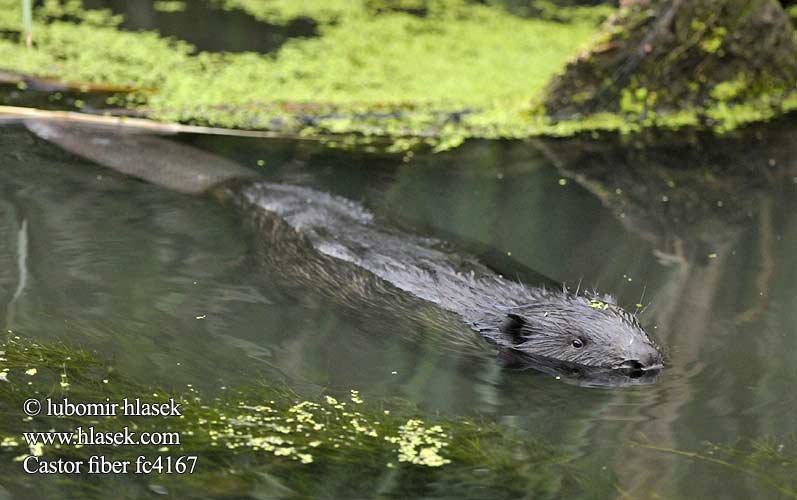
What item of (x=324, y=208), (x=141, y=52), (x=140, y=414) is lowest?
(x=140, y=414)

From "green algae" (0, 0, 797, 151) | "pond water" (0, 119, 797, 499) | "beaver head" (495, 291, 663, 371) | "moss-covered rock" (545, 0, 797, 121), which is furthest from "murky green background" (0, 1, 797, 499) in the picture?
"moss-covered rock" (545, 0, 797, 121)

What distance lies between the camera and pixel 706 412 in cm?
316

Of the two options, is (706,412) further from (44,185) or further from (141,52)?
(141,52)

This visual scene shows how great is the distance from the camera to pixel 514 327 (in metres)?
3.61

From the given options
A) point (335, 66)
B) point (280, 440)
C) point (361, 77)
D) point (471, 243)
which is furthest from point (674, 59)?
point (280, 440)

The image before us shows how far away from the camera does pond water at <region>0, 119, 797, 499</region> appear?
123 inches

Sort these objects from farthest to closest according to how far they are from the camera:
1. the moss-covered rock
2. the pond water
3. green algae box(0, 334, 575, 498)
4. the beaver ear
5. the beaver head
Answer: the moss-covered rock, the beaver ear, the beaver head, the pond water, green algae box(0, 334, 575, 498)

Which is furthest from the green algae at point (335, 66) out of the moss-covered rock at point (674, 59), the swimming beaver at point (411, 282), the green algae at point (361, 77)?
the swimming beaver at point (411, 282)

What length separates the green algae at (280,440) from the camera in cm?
271

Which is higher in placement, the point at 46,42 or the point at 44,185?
the point at 46,42

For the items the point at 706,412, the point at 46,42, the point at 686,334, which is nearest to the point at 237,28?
the point at 46,42

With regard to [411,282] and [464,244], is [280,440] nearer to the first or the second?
[411,282]

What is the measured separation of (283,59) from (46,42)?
57.9 inches

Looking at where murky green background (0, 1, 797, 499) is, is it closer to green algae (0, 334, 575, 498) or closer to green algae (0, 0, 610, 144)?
green algae (0, 334, 575, 498)
